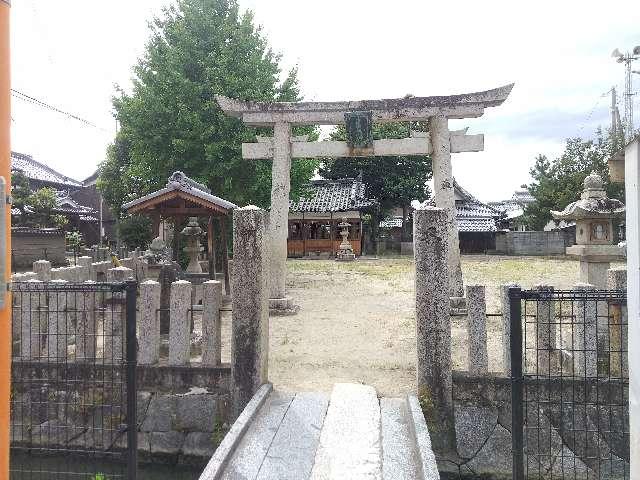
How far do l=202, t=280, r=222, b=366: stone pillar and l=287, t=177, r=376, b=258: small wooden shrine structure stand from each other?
26791 mm

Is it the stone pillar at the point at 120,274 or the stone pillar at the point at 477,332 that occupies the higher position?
the stone pillar at the point at 120,274

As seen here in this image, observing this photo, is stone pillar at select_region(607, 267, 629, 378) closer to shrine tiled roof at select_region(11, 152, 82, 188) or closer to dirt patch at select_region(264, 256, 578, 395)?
dirt patch at select_region(264, 256, 578, 395)

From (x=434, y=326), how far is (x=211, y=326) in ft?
8.29

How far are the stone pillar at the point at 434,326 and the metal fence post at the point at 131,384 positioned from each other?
9.09 ft

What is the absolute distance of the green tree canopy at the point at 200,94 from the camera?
14.1 metres

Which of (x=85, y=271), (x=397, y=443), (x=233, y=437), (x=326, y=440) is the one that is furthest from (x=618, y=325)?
(x=85, y=271)

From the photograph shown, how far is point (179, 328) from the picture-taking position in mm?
5492

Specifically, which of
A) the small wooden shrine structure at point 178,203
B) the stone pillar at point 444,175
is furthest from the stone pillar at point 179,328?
the stone pillar at point 444,175

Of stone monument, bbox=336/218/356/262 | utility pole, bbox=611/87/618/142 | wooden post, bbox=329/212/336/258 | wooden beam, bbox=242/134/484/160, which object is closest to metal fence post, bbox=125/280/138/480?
wooden beam, bbox=242/134/484/160

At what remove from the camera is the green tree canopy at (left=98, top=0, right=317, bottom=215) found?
14.1 metres

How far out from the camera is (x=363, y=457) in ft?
12.2

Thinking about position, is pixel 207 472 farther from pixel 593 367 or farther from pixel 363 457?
pixel 593 367

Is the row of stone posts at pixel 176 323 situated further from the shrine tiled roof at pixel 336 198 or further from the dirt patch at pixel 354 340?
the shrine tiled roof at pixel 336 198

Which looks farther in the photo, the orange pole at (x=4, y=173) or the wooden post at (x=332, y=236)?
the wooden post at (x=332, y=236)
